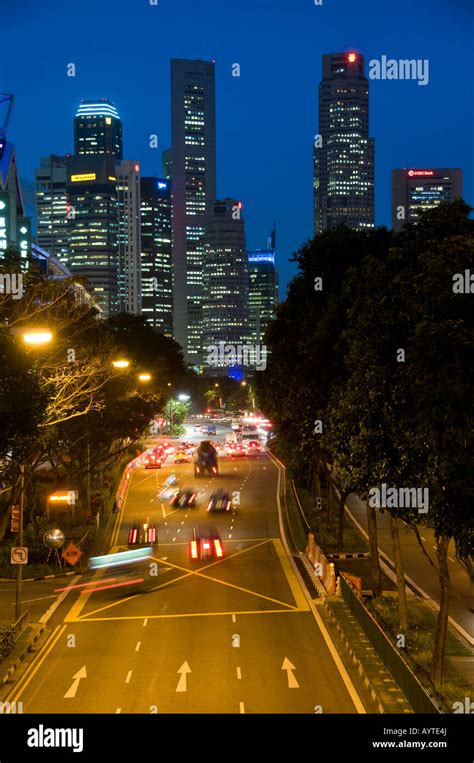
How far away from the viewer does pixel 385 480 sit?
18703 mm

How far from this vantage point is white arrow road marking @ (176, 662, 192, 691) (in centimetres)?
2086

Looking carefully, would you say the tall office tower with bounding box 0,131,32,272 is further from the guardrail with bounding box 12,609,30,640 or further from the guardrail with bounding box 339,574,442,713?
the guardrail with bounding box 339,574,442,713

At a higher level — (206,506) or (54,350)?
(54,350)

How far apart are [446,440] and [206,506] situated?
41587mm

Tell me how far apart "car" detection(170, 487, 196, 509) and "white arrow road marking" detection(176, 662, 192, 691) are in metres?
33.0

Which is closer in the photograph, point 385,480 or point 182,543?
point 385,480

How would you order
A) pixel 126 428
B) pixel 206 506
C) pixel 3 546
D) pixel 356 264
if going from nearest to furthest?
pixel 356 264
pixel 3 546
pixel 126 428
pixel 206 506

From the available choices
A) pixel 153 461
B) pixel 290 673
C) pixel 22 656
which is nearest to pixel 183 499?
pixel 153 461

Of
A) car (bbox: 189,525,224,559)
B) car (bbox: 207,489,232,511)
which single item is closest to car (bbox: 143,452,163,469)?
car (bbox: 207,489,232,511)

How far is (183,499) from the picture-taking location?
57.2 meters

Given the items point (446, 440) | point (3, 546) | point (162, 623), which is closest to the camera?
point (446, 440)

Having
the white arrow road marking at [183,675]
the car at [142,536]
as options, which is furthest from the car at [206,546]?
the white arrow road marking at [183,675]
